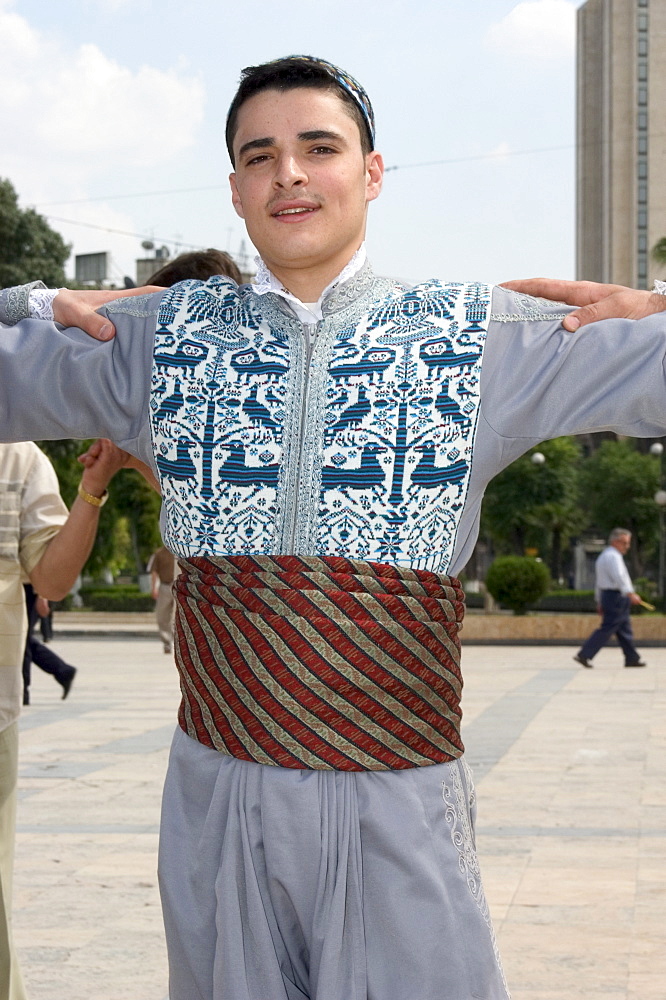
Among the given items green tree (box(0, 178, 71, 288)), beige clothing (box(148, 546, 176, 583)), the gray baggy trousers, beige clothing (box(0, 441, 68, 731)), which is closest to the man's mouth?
the gray baggy trousers

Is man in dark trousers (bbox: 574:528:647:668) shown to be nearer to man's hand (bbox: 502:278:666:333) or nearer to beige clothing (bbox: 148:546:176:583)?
beige clothing (bbox: 148:546:176:583)

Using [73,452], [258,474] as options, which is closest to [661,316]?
[258,474]

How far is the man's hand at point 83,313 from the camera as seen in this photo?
2307 millimetres

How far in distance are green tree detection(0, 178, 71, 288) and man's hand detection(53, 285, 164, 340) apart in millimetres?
31694

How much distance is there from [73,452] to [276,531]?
3080 cm

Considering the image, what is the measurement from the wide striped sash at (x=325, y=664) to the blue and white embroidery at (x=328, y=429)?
0.06m

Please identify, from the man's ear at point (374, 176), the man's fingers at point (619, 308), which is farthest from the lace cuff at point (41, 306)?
the man's fingers at point (619, 308)

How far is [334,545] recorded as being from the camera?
2131 millimetres

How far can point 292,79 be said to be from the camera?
224cm

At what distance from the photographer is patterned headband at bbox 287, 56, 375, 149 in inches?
88.3

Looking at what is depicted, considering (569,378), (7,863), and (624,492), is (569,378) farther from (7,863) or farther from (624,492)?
(624,492)

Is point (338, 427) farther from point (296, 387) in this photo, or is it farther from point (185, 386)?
point (185, 386)

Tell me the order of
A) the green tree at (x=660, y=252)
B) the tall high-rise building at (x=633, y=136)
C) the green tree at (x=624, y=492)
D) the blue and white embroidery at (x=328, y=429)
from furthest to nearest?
the tall high-rise building at (x=633, y=136) → the green tree at (x=624, y=492) → the green tree at (x=660, y=252) → the blue and white embroidery at (x=328, y=429)

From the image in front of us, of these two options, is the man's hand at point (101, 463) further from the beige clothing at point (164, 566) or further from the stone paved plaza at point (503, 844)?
the beige clothing at point (164, 566)
